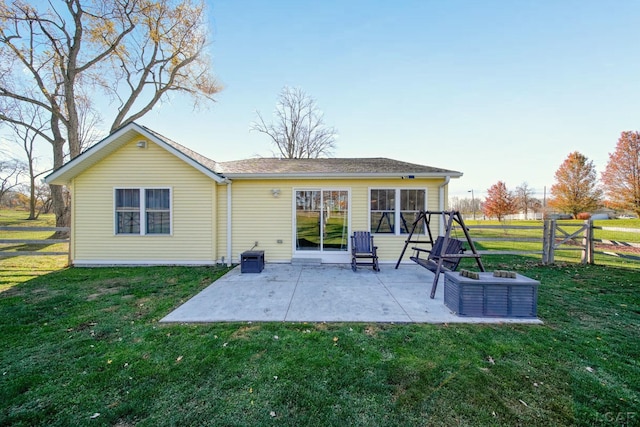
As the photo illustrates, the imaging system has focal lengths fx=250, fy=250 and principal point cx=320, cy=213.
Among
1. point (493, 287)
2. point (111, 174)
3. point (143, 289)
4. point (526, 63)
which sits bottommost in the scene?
point (143, 289)

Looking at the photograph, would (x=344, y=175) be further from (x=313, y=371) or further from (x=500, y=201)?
(x=500, y=201)

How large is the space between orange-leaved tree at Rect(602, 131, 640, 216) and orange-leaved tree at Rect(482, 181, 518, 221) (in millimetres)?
7492

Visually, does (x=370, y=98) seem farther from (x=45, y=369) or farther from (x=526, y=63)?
(x=45, y=369)

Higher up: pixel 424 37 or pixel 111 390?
pixel 424 37

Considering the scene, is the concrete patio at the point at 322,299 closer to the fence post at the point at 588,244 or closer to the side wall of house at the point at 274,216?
the side wall of house at the point at 274,216

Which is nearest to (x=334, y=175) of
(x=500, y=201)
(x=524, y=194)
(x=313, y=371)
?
(x=313, y=371)

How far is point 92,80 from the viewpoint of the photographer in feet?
43.2

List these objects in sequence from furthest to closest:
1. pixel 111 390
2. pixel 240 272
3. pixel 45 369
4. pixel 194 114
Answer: pixel 194 114, pixel 240 272, pixel 45 369, pixel 111 390

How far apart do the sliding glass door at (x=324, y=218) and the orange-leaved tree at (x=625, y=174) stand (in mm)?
26990

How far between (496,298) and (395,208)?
379 cm

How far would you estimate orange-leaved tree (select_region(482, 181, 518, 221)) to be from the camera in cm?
2067

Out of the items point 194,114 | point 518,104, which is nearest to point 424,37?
point 518,104

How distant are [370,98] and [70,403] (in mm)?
13256

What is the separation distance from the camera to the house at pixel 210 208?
7211mm
